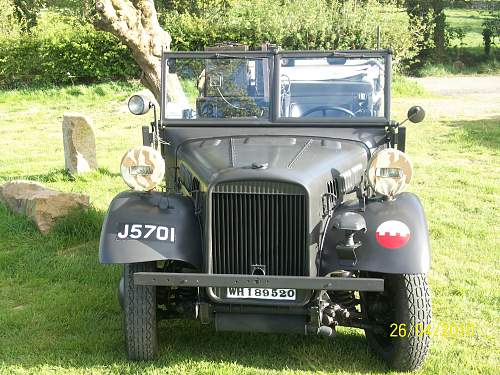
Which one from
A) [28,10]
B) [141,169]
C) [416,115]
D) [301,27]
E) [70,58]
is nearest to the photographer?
[141,169]

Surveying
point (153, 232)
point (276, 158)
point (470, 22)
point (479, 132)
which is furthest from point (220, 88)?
point (470, 22)

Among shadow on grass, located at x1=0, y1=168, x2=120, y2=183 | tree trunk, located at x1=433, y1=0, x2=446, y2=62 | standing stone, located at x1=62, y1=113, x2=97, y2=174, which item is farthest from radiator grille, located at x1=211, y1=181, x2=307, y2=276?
tree trunk, located at x1=433, y1=0, x2=446, y2=62

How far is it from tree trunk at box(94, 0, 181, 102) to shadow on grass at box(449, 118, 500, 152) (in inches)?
215

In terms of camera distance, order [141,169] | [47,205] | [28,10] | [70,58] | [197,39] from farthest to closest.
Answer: [28,10]
[197,39]
[70,58]
[47,205]
[141,169]

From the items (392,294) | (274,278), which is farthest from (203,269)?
(392,294)

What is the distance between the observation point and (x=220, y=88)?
5.62m

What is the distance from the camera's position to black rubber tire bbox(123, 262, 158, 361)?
14.2ft

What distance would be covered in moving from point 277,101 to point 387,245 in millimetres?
1635

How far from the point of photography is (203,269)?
4.25 meters

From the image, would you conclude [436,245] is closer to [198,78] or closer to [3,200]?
[198,78]

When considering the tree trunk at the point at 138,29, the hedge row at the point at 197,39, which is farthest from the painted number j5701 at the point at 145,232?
the hedge row at the point at 197,39

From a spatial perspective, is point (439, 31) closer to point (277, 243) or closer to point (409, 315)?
point (409, 315)

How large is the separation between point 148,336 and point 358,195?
1.56 m

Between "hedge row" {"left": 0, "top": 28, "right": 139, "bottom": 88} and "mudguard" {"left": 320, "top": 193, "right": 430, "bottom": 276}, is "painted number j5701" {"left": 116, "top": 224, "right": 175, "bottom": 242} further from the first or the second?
"hedge row" {"left": 0, "top": 28, "right": 139, "bottom": 88}
